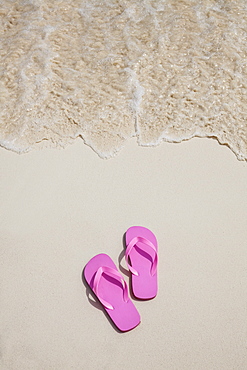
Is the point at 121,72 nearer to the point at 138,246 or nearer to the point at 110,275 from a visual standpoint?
the point at 138,246

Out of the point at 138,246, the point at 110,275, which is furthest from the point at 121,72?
the point at 110,275

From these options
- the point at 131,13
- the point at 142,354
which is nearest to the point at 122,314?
the point at 142,354

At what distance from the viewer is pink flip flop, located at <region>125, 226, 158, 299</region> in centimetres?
175

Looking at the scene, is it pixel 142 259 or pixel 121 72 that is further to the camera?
pixel 121 72

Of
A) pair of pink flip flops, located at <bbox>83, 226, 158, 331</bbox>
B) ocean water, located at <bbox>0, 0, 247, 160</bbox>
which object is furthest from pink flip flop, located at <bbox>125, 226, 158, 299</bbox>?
ocean water, located at <bbox>0, 0, 247, 160</bbox>

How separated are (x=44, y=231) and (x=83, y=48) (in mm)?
1627

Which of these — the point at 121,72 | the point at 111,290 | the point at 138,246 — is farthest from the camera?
the point at 121,72

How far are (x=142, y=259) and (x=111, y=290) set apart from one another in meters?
0.22

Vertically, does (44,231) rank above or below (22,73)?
below

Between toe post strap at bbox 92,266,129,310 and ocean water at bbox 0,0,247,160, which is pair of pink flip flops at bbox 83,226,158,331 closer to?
toe post strap at bbox 92,266,129,310

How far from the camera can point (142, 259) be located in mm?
1852

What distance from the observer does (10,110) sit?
2533 mm

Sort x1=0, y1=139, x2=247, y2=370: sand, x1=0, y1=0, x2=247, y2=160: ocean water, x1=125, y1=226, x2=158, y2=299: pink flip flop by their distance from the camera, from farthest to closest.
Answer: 1. x1=0, y1=0, x2=247, y2=160: ocean water
2. x1=125, y1=226, x2=158, y2=299: pink flip flop
3. x1=0, y1=139, x2=247, y2=370: sand

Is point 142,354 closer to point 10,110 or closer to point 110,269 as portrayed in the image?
point 110,269
